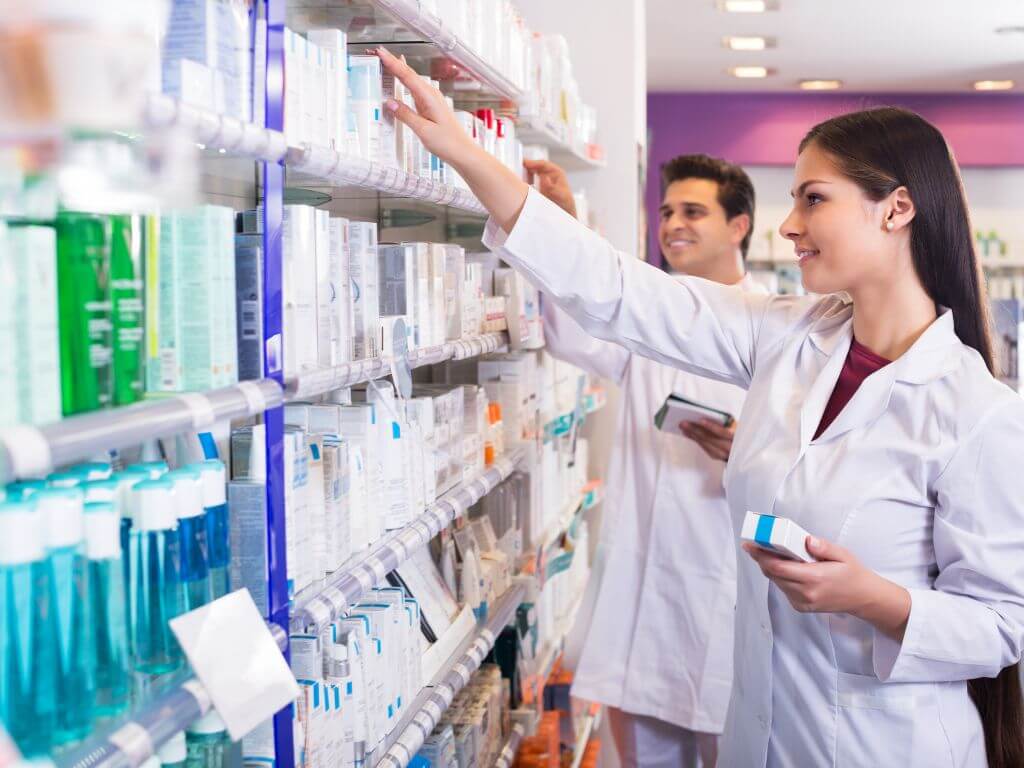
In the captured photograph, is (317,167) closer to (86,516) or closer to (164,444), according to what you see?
(164,444)

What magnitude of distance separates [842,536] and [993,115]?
1043 cm

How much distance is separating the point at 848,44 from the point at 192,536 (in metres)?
8.49

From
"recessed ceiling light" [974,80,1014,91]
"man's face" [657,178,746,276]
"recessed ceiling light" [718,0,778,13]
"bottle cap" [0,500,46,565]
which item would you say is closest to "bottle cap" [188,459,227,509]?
"bottle cap" [0,500,46,565]

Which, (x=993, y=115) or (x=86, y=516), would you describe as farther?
(x=993, y=115)

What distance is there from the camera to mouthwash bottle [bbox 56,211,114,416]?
125 cm

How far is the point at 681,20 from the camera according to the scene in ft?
26.1

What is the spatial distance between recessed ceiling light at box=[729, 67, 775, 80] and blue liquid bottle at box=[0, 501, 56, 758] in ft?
31.7

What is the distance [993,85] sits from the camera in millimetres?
10547

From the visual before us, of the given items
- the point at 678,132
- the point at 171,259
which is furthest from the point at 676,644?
the point at 678,132

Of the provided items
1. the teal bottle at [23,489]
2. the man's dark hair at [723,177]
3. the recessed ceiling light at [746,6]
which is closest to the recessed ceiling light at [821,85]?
the recessed ceiling light at [746,6]

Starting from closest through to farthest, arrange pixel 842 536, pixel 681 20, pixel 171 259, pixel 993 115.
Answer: pixel 171 259
pixel 842 536
pixel 681 20
pixel 993 115

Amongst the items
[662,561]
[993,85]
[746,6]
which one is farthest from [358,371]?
[993,85]

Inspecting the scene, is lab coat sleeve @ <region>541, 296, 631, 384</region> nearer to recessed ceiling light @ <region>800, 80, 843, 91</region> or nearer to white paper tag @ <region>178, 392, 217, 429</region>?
white paper tag @ <region>178, 392, 217, 429</region>

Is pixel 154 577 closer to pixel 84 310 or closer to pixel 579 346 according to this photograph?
pixel 84 310
